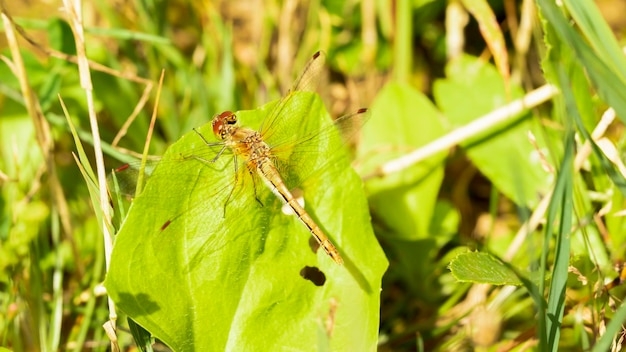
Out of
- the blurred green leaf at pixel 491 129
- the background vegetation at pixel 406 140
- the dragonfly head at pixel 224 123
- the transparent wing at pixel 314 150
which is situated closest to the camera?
the background vegetation at pixel 406 140

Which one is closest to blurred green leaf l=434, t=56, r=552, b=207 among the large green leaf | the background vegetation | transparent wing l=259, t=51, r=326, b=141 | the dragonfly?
the background vegetation

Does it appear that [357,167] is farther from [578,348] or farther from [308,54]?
[578,348]

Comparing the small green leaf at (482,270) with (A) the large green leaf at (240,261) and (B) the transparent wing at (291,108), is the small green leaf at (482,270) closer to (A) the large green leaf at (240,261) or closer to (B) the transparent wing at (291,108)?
(A) the large green leaf at (240,261)

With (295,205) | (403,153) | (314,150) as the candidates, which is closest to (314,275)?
(295,205)

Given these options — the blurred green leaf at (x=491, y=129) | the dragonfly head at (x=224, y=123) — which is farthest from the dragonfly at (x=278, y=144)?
the blurred green leaf at (x=491, y=129)

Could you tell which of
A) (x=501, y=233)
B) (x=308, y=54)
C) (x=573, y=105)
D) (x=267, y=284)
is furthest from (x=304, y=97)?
(x=501, y=233)

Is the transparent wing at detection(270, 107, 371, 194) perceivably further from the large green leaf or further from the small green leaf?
the small green leaf

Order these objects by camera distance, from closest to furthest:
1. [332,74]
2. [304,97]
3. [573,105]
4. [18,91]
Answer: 1. [573,105]
2. [304,97]
3. [18,91]
4. [332,74]
